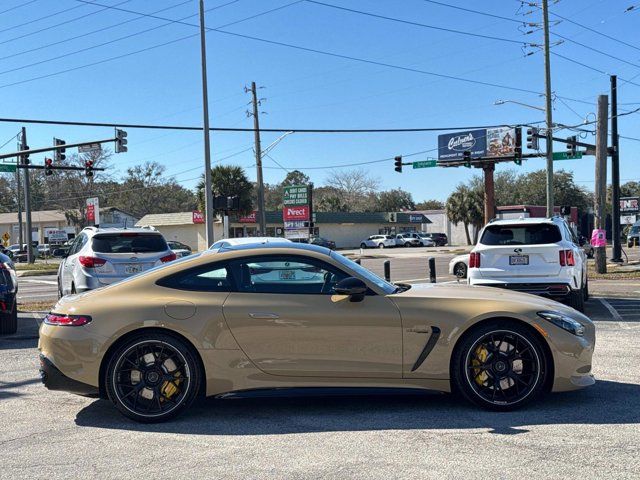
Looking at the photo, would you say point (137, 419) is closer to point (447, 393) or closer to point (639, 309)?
point (447, 393)

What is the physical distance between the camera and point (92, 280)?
11.0 meters

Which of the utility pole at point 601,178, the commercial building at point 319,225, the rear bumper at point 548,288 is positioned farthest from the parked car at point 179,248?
the rear bumper at point 548,288

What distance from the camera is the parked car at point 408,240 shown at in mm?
68938

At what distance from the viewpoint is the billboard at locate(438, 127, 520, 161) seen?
52.9 meters

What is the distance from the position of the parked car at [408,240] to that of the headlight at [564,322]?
2505 inches

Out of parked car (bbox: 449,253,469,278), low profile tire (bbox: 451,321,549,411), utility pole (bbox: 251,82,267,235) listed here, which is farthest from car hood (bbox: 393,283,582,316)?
utility pole (bbox: 251,82,267,235)

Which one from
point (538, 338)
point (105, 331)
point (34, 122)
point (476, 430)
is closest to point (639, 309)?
point (538, 338)

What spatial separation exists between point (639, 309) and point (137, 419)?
10222 millimetres

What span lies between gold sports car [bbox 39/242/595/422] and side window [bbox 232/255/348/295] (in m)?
0.07

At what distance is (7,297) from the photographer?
934 centimetres

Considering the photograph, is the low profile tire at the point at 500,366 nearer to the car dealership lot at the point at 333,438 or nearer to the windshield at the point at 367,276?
the car dealership lot at the point at 333,438

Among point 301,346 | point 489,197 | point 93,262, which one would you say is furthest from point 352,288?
point 489,197

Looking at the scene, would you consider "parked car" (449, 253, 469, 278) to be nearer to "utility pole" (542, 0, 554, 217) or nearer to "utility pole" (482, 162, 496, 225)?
"utility pole" (542, 0, 554, 217)

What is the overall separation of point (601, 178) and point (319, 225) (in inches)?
2052
